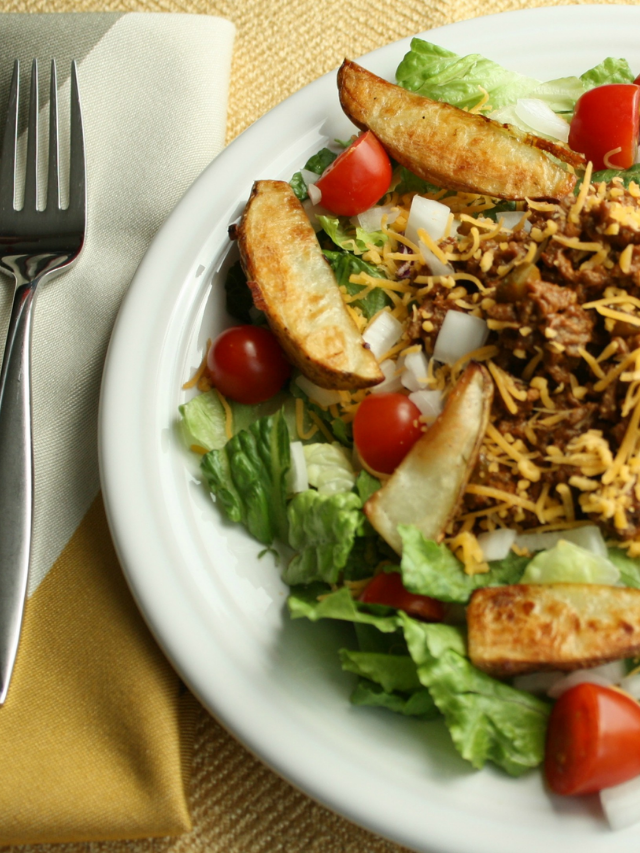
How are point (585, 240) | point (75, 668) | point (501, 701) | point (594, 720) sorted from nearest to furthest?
point (594, 720)
point (501, 701)
point (585, 240)
point (75, 668)

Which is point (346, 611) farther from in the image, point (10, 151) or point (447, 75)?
point (10, 151)

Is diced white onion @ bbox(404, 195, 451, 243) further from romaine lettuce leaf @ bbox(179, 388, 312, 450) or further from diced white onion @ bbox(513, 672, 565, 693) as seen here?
diced white onion @ bbox(513, 672, 565, 693)

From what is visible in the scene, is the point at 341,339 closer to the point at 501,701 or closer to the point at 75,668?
the point at 501,701

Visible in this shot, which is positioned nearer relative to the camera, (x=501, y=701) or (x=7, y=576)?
(x=501, y=701)

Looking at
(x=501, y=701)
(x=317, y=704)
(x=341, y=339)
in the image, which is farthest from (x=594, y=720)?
(x=341, y=339)

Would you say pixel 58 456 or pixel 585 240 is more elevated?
pixel 585 240

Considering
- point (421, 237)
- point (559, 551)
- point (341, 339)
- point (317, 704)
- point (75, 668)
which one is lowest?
point (75, 668)
